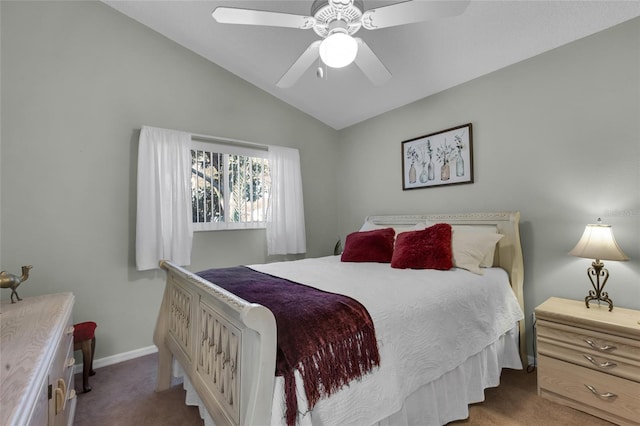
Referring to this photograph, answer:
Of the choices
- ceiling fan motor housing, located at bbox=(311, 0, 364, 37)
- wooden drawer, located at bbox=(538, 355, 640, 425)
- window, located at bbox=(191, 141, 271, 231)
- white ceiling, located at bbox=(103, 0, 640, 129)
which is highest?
white ceiling, located at bbox=(103, 0, 640, 129)

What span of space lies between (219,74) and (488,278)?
3277 millimetres

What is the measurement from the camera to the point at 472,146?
2.80 metres

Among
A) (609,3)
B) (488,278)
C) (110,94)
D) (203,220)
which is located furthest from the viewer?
(203,220)

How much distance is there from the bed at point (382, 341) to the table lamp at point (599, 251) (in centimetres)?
42

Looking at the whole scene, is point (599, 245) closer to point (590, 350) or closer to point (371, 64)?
point (590, 350)

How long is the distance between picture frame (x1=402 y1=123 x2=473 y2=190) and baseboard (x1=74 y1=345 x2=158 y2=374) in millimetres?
3092

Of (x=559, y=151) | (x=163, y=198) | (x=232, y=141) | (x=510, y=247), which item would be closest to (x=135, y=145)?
(x=163, y=198)

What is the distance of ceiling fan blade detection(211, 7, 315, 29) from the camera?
59.7 inches

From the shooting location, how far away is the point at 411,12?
1484 millimetres

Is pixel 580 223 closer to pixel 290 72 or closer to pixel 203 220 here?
pixel 290 72

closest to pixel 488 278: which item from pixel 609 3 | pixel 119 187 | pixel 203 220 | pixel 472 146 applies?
pixel 472 146

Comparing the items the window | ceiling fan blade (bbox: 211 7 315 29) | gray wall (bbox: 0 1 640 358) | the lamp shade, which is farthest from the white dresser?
the lamp shade

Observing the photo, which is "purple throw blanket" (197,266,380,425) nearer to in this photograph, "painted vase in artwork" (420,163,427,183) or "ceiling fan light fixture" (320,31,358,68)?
"ceiling fan light fixture" (320,31,358,68)

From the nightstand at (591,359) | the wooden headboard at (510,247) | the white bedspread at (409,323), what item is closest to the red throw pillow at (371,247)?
the white bedspread at (409,323)
